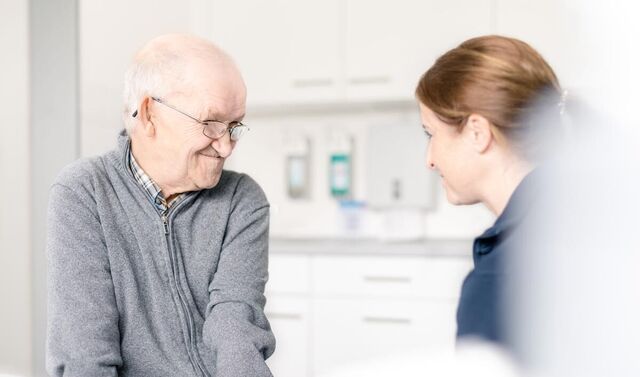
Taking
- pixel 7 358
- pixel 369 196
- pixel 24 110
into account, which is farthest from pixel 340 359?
pixel 24 110

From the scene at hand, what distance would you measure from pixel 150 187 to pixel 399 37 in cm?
166

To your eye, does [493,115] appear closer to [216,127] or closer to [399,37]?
[216,127]

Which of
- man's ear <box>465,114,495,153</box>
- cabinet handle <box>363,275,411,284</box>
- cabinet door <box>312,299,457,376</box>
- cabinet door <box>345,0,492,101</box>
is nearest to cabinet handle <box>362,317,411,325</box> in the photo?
cabinet door <box>312,299,457,376</box>

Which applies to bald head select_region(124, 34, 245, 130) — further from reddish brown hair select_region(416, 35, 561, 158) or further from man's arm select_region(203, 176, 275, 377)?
reddish brown hair select_region(416, 35, 561, 158)

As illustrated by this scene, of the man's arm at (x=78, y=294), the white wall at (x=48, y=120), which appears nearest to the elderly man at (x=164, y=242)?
the man's arm at (x=78, y=294)

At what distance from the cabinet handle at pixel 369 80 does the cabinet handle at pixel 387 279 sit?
30.0 inches

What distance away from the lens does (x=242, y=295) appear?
3.43 ft

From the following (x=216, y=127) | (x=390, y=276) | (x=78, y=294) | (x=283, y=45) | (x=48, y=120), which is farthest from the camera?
(x=283, y=45)

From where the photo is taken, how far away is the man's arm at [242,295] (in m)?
0.98

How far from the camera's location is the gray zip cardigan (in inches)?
37.8

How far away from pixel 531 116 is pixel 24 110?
1572 mm

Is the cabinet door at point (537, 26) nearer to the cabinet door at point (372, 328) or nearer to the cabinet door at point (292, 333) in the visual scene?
the cabinet door at point (372, 328)

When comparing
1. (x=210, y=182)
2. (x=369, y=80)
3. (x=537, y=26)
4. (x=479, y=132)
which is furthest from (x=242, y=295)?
(x=537, y=26)

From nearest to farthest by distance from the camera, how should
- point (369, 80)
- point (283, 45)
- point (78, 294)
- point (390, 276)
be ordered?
1. point (78, 294)
2. point (390, 276)
3. point (369, 80)
4. point (283, 45)
